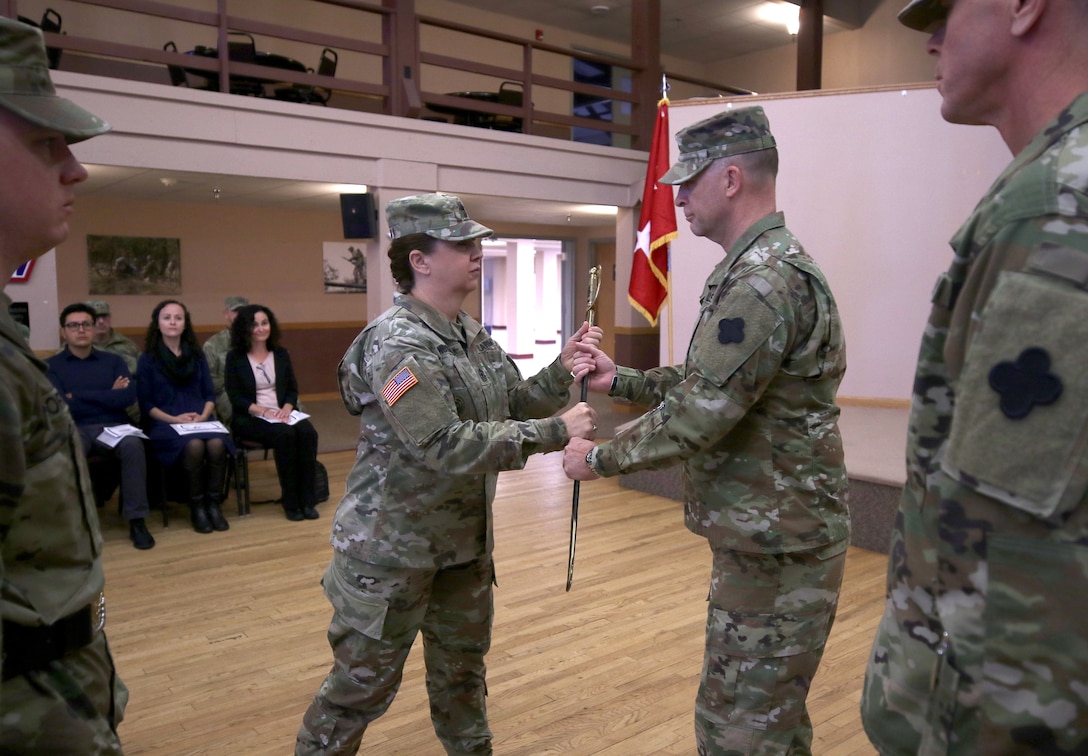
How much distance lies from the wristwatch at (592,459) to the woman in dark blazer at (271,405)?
360cm

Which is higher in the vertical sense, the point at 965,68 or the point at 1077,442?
the point at 965,68

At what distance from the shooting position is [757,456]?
1.82 meters

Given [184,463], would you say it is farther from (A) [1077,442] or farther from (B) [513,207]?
(B) [513,207]

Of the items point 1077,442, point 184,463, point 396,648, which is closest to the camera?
point 1077,442

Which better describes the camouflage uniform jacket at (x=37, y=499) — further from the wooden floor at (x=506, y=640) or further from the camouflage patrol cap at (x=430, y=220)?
the wooden floor at (x=506, y=640)

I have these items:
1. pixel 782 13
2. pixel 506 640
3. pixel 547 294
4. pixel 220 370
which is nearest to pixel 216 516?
pixel 220 370

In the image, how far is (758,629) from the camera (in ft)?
5.88

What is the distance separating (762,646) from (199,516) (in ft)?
13.5

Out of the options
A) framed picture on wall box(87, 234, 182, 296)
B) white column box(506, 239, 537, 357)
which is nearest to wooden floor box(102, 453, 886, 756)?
framed picture on wall box(87, 234, 182, 296)

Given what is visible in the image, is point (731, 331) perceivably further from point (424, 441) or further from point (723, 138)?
point (424, 441)

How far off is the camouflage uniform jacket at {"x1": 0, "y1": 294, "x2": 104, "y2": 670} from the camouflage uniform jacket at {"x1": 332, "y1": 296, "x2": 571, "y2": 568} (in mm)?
813

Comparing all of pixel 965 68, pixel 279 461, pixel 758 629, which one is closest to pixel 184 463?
pixel 279 461

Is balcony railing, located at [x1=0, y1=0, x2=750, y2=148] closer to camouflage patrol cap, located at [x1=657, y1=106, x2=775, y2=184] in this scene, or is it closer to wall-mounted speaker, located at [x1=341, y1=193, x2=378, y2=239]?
wall-mounted speaker, located at [x1=341, y1=193, x2=378, y2=239]

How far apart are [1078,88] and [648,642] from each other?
286 cm
